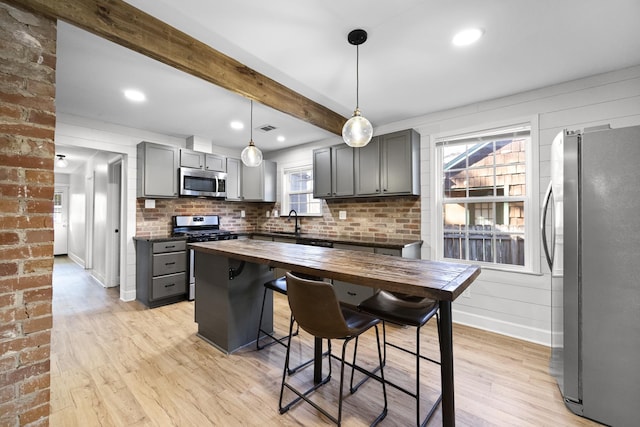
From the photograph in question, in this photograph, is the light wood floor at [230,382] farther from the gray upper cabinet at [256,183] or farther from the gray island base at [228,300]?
the gray upper cabinet at [256,183]

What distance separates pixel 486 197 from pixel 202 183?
396 centimetres

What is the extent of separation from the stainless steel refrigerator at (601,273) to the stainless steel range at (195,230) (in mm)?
4058

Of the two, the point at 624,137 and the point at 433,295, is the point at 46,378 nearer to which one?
the point at 433,295

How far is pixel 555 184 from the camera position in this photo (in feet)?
6.51

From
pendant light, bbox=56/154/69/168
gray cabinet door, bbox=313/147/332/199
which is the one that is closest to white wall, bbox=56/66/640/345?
gray cabinet door, bbox=313/147/332/199

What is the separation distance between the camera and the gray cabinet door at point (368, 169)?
3.56 m

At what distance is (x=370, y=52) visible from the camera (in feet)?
7.06

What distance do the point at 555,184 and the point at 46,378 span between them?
11.0 feet

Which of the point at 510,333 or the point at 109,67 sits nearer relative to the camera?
the point at 109,67

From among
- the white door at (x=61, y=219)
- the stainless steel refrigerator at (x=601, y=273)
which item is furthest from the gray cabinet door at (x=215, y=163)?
the white door at (x=61, y=219)

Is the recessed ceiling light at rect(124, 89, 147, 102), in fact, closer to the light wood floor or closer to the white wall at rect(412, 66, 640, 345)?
the light wood floor

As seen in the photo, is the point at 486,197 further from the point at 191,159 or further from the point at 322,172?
the point at 191,159

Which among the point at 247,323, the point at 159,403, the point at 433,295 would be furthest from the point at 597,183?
the point at 159,403

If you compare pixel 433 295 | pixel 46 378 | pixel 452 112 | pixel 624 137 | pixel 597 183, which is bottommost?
pixel 46 378
